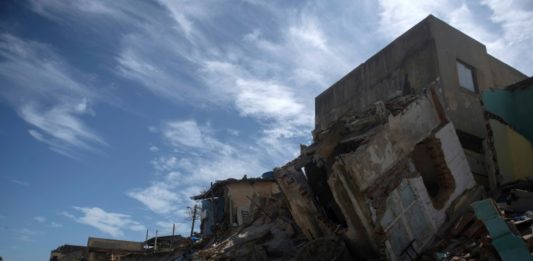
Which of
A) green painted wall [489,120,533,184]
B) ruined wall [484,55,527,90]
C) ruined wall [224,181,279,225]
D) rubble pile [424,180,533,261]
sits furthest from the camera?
ruined wall [224,181,279,225]

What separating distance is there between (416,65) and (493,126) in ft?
8.47

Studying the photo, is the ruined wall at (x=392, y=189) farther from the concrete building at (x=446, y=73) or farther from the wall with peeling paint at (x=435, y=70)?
the concrete building at (x=446, y=73)

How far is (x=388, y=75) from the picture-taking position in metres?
12.0

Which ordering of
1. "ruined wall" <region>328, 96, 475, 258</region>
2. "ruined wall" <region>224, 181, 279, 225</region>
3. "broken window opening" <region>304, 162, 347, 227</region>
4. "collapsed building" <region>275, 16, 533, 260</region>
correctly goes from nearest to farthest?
1. "ruined wall" <region>328, 96, 475, 258</region>
2. "collapsed building" <region>275, 16, 533, 260</region>
3. "broken window opening" <region>304, 162, 347, 227</region>
4. "ruined wall" <region>224, 181, 279, 225</region>

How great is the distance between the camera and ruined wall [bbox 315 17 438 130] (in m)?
10.8

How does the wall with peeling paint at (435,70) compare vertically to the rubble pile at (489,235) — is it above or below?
above

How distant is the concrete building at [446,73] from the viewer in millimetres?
10570

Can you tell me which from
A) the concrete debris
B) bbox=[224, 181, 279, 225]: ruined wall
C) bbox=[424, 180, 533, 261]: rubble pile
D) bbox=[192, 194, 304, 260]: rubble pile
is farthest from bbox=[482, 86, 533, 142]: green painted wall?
bbox=[224, 181, 279, 225]: ruined wall

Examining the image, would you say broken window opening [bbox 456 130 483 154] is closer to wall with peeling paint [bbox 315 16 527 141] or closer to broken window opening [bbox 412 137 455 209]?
wall with peeling paint [bbox 315 16 527 141]

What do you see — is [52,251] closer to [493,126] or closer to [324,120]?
[324,120]


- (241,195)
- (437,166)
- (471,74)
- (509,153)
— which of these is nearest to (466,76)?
(471,74)

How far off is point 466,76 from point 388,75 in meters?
2.21

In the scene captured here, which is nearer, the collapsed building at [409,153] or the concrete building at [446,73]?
the collapsed building at [409,153]

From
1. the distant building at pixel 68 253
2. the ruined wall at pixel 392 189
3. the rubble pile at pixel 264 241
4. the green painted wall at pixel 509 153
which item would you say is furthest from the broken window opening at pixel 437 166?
the distant building at pixel 68 253
